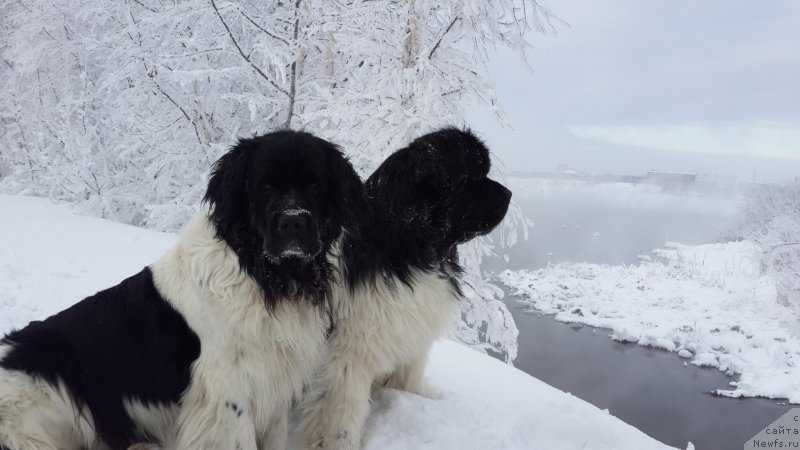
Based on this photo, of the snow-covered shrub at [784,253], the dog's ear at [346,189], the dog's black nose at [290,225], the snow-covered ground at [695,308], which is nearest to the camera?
the dog's black nose at [290,225]

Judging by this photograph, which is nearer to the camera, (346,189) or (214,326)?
(214,326)

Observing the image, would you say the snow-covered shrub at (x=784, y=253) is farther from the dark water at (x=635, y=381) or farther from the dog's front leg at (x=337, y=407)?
the dog's front leg at (x=337, y=407)

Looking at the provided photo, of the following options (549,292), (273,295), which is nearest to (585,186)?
(549,292)

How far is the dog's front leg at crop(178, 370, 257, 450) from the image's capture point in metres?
2.31

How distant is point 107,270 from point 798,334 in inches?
794

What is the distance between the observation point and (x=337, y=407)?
9.04 ft

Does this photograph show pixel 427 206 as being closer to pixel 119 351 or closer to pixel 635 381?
pixel 119 351

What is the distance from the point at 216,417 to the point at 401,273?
49.4 inches

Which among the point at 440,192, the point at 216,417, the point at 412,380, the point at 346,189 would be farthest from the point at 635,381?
the point at 216,417

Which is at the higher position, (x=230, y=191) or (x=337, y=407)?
(x=230, y=191)

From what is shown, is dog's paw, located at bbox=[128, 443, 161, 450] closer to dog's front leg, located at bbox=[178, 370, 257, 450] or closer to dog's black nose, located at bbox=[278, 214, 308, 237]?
dog's front leg, located at bbox=[178, 370, 257, 450]

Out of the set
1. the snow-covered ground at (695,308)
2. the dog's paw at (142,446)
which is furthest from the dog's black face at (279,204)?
the snow-covered ground at (695,308)

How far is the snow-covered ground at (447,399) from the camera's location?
9.82 ft

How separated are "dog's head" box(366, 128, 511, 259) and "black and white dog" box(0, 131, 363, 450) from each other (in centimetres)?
61
